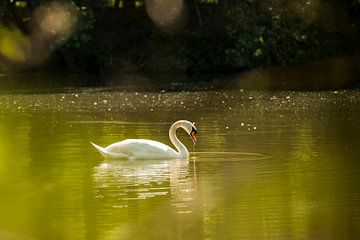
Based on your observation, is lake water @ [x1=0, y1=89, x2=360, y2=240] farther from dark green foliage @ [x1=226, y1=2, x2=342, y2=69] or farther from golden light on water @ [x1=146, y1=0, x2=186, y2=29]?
golden light on water @ [x1=146, y1=0, x2=186, y2=29]

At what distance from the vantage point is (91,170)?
55.6 ft

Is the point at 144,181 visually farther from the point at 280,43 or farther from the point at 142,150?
the point at 280,43

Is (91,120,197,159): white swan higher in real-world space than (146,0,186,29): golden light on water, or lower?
lower

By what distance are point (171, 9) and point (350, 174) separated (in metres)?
34.8

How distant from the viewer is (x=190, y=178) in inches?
630

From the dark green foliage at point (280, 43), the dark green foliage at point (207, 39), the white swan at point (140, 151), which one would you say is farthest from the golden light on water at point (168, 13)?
the white swan at point (140, 151)

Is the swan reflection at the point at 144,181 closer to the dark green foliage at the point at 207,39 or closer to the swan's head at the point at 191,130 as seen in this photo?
the swan's head at the point at 191,130

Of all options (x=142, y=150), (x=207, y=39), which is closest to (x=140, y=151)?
(x=142, y=150)

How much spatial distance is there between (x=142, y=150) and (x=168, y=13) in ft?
107

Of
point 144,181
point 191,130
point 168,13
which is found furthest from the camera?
A: point 168,13

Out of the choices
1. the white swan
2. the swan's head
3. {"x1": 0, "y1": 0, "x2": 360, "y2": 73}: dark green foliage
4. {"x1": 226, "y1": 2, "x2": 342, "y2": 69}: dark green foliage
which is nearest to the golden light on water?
{"x1": 0, "y1": 0, "x2": 360, "y2": 73}: dark green foliage

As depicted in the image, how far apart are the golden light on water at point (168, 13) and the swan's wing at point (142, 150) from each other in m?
32.1

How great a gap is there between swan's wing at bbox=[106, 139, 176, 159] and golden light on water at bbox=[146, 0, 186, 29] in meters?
32.1

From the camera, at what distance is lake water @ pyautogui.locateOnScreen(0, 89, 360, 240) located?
39.9 feet
